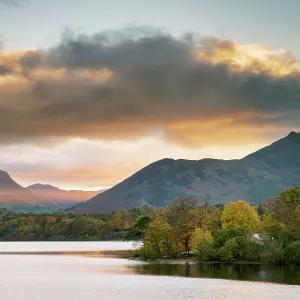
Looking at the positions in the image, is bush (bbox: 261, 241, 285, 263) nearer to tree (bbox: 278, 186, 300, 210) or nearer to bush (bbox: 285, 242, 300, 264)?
bush (bbox: 285, 242, 300, 264)

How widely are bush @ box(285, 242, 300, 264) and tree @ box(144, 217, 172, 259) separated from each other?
2651cm

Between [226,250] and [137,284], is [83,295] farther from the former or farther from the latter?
[226,250]

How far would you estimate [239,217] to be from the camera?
392 feet

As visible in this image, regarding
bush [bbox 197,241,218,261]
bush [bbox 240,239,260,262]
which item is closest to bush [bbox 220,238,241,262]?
bush [bbox 240,239,260,262]

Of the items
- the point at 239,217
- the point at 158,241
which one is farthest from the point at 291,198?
the point at 158,241

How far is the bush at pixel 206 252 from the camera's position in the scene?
107188 millimetres

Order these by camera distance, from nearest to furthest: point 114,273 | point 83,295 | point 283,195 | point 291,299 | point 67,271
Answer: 1. point 291,299
2. point 83,295
3. point 114,273
4. point 67,271
5. point 283,195

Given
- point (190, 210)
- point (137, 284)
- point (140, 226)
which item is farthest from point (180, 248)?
point (137, 284)

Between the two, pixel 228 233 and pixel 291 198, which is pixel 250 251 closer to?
Answer: pixel 228 233

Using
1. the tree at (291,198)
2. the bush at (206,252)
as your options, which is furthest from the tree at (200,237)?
the tree at (291,198)

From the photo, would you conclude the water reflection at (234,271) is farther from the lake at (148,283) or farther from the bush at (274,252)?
the bush at (274,252)

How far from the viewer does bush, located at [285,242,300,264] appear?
99.9 metres

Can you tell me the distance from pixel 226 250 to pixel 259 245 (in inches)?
259

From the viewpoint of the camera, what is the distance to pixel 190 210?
127 metres
